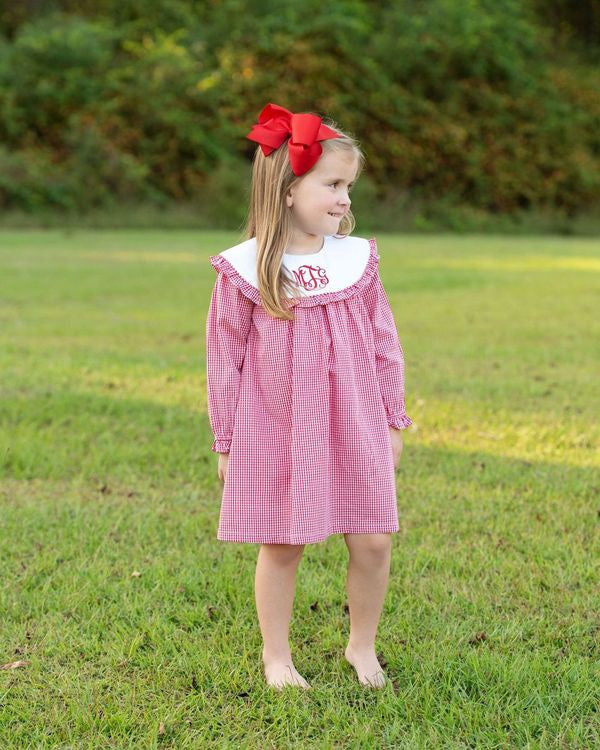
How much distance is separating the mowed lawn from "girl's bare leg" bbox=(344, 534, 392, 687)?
0.05m

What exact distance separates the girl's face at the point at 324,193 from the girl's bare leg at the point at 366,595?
0.83 metres

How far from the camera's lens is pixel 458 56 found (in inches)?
1171

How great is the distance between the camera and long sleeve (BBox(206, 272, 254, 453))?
8.11 ft

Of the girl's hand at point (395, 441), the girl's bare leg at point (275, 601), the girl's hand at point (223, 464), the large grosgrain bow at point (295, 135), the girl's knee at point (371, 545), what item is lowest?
the girl's bare leg at point (275, 601)

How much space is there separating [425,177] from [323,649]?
88.8 ft

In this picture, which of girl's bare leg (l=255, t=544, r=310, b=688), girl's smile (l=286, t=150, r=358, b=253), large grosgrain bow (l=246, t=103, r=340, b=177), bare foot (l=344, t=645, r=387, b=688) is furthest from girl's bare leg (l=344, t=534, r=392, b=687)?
large grosgrain bow (l=246, t=103, r=340, b=177)

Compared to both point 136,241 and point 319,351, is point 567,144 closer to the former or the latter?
point 136,241

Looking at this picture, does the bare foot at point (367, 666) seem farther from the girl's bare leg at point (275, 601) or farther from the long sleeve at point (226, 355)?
the long sleeve at point (226, 355)

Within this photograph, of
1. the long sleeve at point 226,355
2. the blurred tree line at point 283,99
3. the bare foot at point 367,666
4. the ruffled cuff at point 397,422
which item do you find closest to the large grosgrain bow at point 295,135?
the long sleeve at point 226,355

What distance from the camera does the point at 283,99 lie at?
27.0 metres

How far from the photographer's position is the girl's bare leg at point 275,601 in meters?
2.54

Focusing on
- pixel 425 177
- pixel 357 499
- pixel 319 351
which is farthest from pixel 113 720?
pixel 425 177

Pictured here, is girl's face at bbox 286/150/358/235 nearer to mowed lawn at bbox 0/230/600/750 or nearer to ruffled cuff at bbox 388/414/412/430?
ruffled cuff at bbox 388/414/412/430

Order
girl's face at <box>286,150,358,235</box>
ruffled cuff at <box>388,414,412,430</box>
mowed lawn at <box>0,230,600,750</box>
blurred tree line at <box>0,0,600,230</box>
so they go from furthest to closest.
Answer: blurred tree line at <box>0,0,600,230</box> → ruffled cuff at <box>388,414,412,430</box> → girl's face at <box>286,150,358,235</box> → mowed lawn at <box>0,230,600,750</box>
